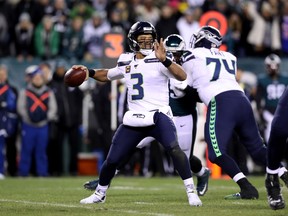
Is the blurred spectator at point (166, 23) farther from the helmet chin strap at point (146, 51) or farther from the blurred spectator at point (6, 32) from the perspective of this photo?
the helmet chin strap at point (146, 51)

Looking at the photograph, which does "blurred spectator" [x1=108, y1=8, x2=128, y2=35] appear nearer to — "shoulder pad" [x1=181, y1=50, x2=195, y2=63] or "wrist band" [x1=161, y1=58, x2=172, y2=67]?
"shoulder pad" [x1=181, y1=50, x2=195, y2=63]

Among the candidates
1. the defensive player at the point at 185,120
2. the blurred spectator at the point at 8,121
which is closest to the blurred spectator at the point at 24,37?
the blurred spectator at the point at 8,121

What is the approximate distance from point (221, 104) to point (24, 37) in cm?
874

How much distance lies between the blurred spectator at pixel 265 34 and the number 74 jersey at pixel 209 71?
8.64 metres

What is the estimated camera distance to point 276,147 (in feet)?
27.3

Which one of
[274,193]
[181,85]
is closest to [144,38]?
[181,85]

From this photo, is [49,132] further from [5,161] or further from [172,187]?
[172,187]

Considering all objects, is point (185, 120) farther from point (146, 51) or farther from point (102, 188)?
point (102, 188)

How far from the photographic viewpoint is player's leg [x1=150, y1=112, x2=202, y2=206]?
29.7 feet

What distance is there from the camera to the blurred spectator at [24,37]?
59.2ft

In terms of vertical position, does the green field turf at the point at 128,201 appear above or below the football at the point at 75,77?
below

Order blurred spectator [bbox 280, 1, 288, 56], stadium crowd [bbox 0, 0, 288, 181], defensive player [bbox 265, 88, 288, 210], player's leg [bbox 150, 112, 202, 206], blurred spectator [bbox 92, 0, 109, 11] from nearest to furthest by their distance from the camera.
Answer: defensive player [bbox 265, 88, 288, 210] < player's leg [bbox 150, 112, 202, 206] < stadium crowd [bbox 0, 0, 288, 181] < blurred spectator [bbox 280, 1, 288, 56] < blurred spectator [bbox 92, 0, 109, 11]

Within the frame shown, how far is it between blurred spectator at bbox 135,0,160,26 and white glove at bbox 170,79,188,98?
27.5 ft

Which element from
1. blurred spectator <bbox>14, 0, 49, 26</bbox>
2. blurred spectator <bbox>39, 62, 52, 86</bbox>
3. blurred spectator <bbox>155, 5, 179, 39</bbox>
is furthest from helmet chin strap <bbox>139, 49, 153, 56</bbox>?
blurred spectator <bbox>14, 0, 49, 26</bbox>
